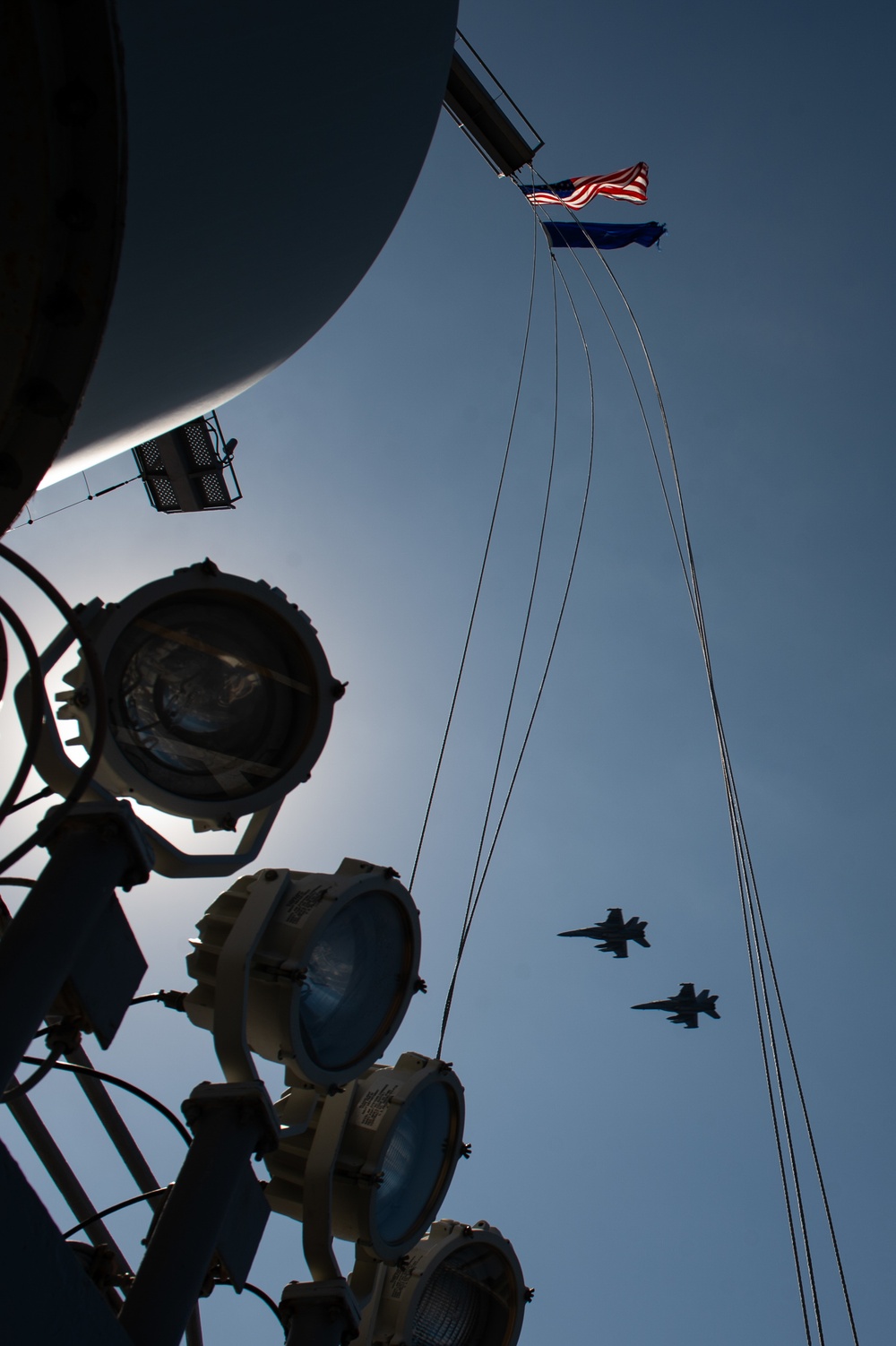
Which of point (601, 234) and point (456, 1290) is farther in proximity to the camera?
point (601, 234)

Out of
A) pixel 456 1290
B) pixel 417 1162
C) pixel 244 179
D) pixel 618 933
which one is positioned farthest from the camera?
pixel 618 933

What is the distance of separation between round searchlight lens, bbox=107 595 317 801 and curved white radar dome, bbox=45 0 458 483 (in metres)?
1.09

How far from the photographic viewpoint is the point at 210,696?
171 inches

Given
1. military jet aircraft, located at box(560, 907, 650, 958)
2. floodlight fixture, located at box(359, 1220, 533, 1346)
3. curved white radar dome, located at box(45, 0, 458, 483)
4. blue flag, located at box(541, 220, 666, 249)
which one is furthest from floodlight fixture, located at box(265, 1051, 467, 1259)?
→ military jet aircraft, located at box(560, 907, 650, 958)

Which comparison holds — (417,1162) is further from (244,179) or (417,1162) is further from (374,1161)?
(244,179)

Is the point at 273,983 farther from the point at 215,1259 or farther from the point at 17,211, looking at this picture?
the point at 17,211

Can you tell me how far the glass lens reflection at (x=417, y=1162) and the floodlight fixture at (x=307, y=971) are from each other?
711mm

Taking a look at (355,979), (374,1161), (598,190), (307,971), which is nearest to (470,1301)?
(374,1161)

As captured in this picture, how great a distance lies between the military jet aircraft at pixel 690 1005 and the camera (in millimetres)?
39431

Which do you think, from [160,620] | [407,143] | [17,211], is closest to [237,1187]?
[160,620]

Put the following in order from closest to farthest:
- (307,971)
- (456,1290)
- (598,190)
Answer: (307,971)
(456,1290)
(598,190)

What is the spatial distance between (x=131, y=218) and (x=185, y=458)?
11713 millimetres

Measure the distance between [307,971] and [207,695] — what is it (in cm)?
155

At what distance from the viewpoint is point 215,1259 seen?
4.32 m
